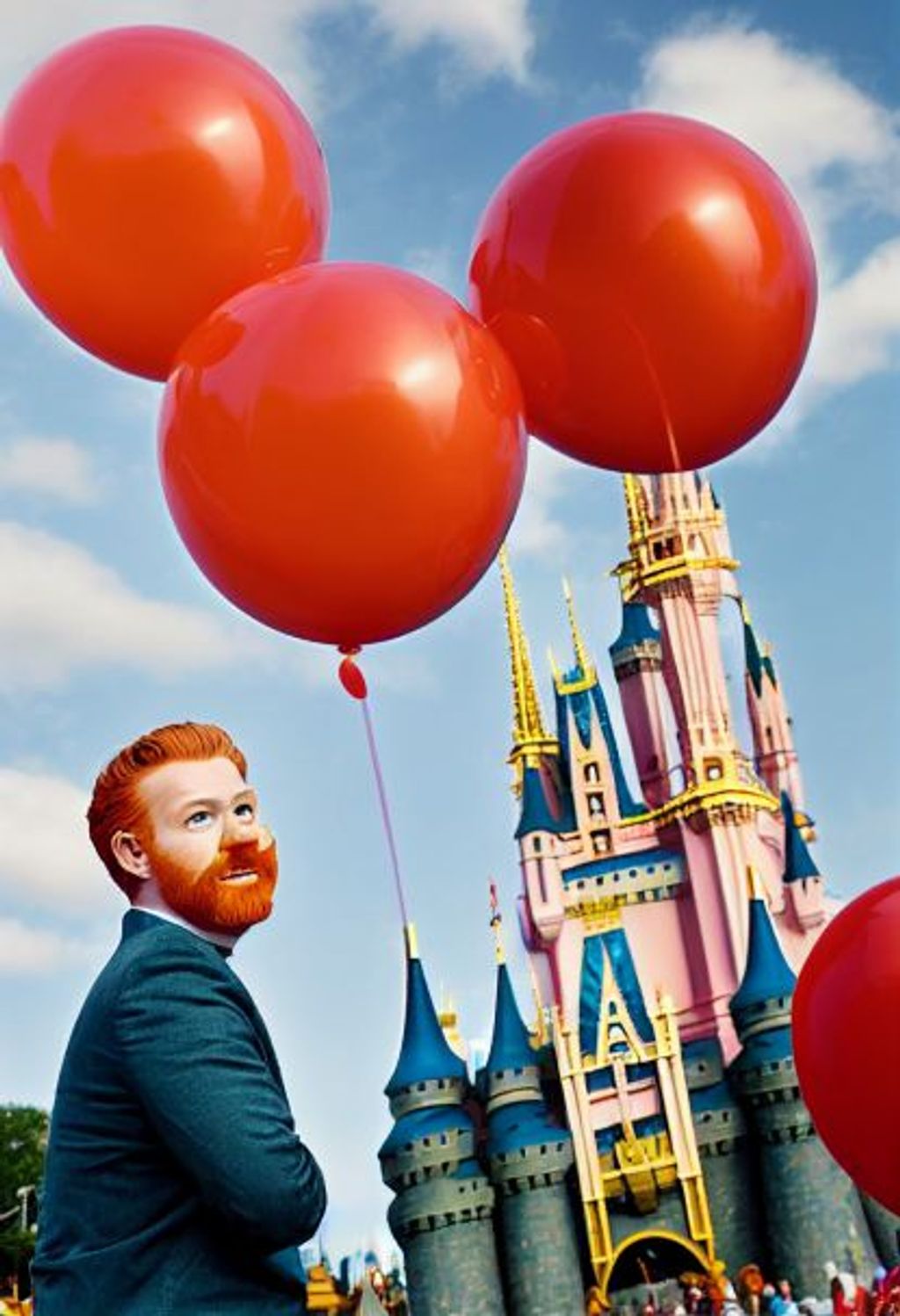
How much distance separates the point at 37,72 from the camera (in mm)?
Answer: 3467

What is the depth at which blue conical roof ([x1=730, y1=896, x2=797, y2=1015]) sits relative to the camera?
22609mm

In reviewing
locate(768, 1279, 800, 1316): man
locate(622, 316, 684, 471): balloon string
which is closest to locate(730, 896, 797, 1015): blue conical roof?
locate(768, 1279, 800, 1316): man

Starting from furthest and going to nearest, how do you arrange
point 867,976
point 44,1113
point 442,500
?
point 44,1113 → point 442,500 → point 867,976

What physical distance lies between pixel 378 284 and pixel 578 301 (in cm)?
45

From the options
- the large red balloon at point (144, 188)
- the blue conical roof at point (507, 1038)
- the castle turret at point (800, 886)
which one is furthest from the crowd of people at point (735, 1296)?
the large red balloon at point (144, 188)

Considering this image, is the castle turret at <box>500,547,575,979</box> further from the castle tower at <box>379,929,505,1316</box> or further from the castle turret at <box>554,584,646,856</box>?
the castle tower at <box>379,929,505,1316</box>

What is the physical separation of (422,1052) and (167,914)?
71.2ft

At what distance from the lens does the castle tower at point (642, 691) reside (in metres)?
26.5

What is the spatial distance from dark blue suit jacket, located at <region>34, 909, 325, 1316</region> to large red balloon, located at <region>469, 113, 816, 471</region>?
167 cm

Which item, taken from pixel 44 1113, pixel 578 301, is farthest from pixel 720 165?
pixel 44 1113

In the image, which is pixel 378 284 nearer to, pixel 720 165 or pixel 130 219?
pixel 130 219

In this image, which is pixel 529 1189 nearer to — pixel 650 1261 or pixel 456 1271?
pixel 456 1271

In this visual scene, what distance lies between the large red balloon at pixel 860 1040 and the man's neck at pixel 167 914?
118 cm

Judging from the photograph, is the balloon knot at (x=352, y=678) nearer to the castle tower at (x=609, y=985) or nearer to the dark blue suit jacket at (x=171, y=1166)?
the dark blue suit jacket at (x=171, y=1166)
